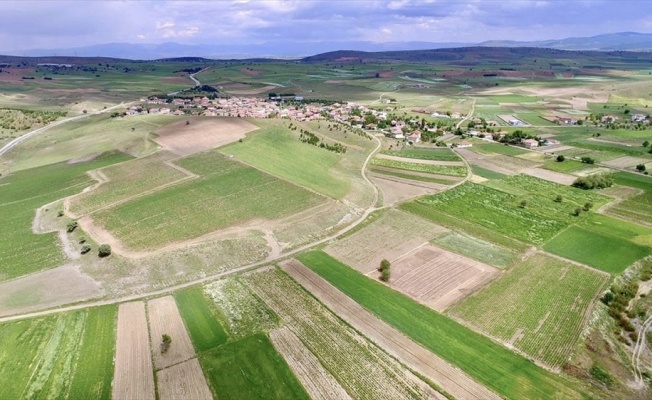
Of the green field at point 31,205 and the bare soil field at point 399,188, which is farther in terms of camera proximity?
the bare soil field at point 399,188

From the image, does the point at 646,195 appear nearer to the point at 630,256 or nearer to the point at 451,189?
the point at 630,256

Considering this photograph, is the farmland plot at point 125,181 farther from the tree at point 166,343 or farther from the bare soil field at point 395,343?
the bare soil field at point 395,343

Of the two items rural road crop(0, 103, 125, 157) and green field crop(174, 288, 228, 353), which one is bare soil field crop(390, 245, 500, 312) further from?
rural road crop(0, 103, 125, 157)

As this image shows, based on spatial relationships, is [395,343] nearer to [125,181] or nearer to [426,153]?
[125,181]

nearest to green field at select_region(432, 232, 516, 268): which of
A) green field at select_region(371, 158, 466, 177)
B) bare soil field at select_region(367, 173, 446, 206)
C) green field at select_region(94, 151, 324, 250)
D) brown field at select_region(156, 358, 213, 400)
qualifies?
bare soil field at select_region(367, 173, 446, 206)

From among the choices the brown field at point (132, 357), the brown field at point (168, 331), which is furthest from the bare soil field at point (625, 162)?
the brown field at point (132, 357)

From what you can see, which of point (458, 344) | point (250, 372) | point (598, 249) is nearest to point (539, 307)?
point (458, 344)

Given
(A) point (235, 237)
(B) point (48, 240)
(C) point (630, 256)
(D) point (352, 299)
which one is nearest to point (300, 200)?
(A) point (235, 237)

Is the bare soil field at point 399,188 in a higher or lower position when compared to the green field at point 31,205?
lower
